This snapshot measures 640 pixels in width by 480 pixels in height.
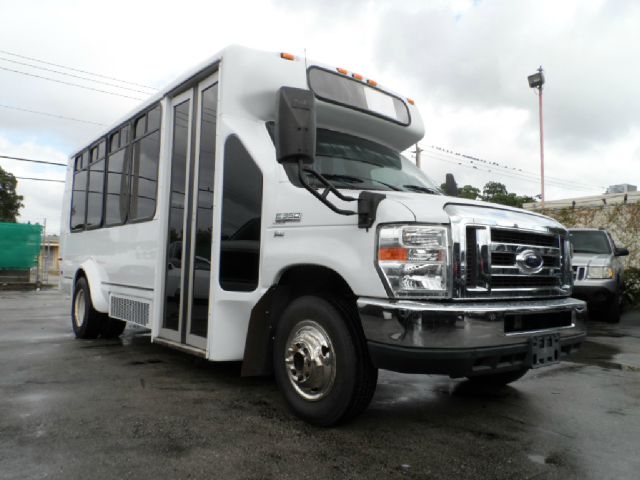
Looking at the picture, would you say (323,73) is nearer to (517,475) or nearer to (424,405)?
(424,405)

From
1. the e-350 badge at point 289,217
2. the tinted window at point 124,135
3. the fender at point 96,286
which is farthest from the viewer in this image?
the fender at point 96,286

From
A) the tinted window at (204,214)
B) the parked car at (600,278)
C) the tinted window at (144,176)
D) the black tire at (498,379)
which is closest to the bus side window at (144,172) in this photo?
the tinted window at (144,176)

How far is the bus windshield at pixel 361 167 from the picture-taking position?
3.98m

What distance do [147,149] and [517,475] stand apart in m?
4.71

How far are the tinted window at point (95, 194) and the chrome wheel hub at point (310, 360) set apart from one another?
4293 mm

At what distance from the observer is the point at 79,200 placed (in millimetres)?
7863

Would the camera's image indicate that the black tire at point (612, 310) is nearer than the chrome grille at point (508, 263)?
No

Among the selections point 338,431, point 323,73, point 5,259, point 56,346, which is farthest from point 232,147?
point 5,259

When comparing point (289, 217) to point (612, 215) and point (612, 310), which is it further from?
point (612, 215)

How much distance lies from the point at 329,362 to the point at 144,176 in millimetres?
3439

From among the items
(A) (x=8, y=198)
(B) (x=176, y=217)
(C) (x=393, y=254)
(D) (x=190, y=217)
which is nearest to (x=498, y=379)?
(C) (x=393, y=254)

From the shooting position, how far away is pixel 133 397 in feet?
14.1

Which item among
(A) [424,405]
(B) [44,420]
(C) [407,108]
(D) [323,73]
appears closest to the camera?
(B) [44,420]

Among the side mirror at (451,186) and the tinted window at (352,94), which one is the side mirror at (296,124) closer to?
the tinted window at (352,94)
